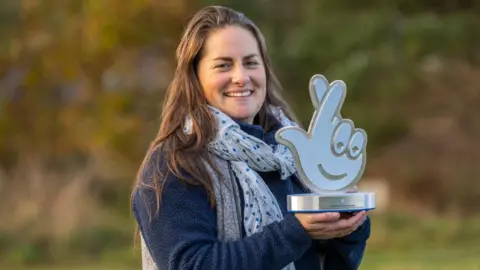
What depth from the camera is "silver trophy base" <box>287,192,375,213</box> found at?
5.30 feet

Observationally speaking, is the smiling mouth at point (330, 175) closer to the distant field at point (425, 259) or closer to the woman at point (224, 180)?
the woman at point (224, 180)

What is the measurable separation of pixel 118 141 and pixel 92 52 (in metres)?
0.97

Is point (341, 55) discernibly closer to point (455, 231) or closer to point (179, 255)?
point (455, 231)

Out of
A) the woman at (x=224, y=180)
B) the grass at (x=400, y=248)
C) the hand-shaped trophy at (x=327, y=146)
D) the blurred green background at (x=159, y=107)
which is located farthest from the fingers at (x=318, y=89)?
the blurred green background at (x=159, y=107)

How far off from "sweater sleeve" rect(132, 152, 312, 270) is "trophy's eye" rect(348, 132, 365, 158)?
25 centimetres

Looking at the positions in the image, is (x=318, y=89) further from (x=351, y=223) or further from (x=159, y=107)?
(x=159, y=107)

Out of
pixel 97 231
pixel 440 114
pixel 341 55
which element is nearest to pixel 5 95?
pixel 97 231

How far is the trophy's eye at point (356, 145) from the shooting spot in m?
1.80

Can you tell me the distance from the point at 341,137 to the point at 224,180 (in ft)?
0.89

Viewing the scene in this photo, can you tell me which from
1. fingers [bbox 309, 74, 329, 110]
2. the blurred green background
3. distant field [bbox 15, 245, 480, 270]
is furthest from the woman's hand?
the blurred green background

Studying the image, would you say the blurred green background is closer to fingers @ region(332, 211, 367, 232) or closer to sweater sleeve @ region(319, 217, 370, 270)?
sweater sleeve @ region(319, 217, 370, 270)

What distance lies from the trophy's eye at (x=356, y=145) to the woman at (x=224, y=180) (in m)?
0.13

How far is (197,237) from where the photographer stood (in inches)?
62.8

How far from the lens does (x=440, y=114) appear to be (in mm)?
8859
